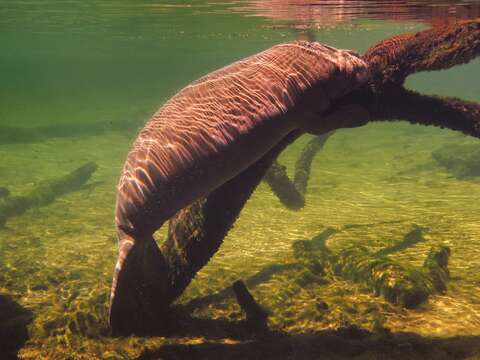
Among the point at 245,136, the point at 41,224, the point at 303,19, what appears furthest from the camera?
the point at 303,19

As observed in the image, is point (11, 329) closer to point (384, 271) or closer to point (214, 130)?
point (214, 130)

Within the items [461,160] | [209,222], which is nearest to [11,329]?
[209,222]

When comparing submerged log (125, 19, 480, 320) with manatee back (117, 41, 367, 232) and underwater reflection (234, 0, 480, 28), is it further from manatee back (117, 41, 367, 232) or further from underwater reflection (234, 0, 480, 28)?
underwater reflection (234, 0, 480, 28)

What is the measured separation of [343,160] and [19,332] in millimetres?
17409

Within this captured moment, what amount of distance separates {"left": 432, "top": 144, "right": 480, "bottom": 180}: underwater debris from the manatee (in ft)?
44.2

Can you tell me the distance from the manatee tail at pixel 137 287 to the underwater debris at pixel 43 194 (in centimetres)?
734

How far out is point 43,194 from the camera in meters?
12.9

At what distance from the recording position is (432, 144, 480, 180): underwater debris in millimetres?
16031

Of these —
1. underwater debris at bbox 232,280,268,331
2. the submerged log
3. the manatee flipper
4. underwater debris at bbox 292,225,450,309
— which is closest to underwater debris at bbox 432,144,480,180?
underwater debris at bbox 292,225,450,309

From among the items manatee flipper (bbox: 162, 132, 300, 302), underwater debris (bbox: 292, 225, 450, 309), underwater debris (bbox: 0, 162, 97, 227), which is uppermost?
manatee flipper (bbox: 162, 132, 300, 302)

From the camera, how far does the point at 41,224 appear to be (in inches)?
420

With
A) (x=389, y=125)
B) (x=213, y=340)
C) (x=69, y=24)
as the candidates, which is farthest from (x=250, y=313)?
(x=69, y=24)

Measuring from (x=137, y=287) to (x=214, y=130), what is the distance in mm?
2119

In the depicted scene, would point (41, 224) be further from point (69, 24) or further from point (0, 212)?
point (69, 24)
